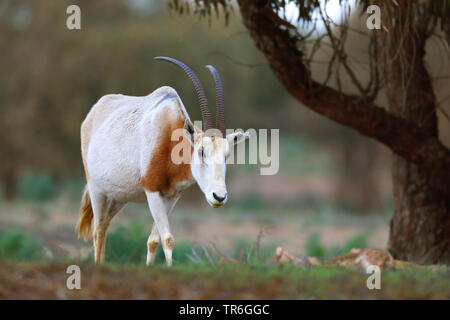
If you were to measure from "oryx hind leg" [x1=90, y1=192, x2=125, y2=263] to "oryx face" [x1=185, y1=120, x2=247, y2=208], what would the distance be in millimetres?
1281

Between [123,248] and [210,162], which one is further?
[123,248]

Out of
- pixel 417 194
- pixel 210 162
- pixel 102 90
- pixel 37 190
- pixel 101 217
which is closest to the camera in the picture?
pixel 210 162

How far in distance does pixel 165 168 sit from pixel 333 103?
2343mm

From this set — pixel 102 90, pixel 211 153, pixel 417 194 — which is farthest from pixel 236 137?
pixel 102 90

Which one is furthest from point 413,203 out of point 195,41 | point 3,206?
point 195,41

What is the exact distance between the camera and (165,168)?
5281 millimetres

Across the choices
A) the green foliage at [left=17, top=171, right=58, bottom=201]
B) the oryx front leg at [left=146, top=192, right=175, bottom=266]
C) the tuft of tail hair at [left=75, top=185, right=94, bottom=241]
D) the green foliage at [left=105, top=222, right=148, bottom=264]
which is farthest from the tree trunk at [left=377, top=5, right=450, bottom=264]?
the green foliage at [left=17, top=171, right=58, bottom=201]

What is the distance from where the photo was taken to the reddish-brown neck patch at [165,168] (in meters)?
5.25

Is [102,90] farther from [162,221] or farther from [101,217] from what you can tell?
[162,221]

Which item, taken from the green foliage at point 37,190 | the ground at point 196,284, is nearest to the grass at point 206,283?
the ground at point 196,284

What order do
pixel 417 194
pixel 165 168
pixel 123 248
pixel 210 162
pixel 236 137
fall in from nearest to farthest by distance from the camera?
→ pixel 210 162 → pixel 236 137 → pixel 165 168 → pixel 123 248 → pixel 417 194
